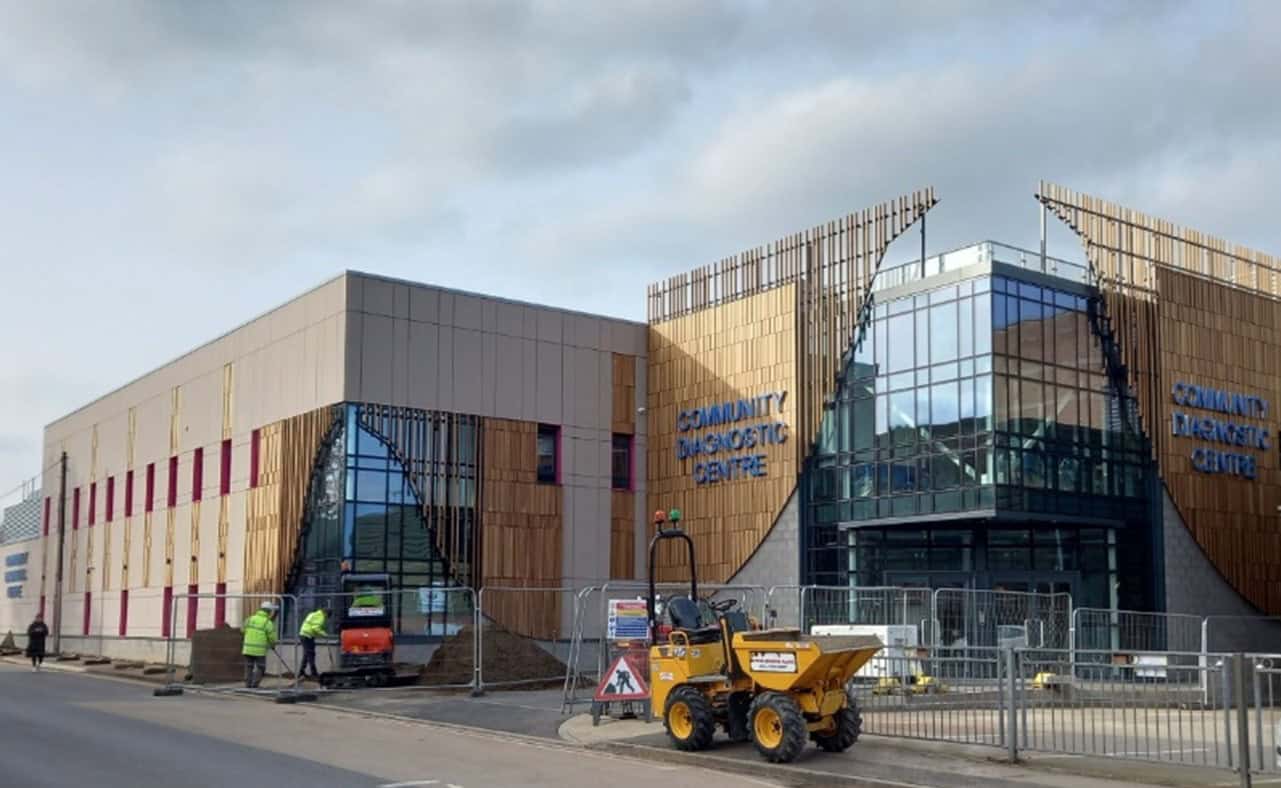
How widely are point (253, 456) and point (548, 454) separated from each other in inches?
348

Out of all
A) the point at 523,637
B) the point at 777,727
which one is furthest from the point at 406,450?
the point at 777,727

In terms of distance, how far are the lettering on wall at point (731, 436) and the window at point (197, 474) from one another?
1562 centimetres

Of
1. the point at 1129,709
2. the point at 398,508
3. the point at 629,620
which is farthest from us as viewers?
the point at 398,508

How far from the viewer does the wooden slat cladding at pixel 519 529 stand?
3703cm

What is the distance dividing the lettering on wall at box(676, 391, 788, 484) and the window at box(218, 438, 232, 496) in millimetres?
13942

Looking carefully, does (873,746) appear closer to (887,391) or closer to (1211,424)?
(887,391)

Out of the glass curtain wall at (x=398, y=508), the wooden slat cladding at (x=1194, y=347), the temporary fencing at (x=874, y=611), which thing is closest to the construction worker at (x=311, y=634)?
the glass curtain wall at (x=398, y=508)

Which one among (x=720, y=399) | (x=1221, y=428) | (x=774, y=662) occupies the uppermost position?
(x=720, y=399)

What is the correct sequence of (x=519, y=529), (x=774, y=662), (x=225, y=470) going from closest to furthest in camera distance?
(x=774, y=662), (x=519, y=529), (x=225, y=470)

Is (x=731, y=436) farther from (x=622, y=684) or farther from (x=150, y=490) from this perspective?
(x=150, y=490)

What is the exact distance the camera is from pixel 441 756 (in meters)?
16.6

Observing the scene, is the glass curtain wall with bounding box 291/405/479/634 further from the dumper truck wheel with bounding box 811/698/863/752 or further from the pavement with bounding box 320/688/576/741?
the dumper truck wheel with bounding box 811/698/863/752

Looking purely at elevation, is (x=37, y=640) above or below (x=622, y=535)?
below

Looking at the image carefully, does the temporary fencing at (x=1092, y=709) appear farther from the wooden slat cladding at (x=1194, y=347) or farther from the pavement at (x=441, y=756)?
the wooden slat cladding at (x=1194, y=347)
